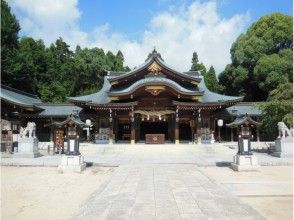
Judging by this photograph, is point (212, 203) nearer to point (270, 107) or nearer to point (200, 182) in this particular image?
point (200, 182)

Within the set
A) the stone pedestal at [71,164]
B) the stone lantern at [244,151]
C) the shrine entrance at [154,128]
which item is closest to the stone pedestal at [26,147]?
the stone pedestal at [71,164]

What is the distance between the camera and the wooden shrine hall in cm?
3019

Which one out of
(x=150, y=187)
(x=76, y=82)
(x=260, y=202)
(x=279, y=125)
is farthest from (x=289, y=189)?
(x=76, y=82)

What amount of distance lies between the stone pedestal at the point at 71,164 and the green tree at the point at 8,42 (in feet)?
107

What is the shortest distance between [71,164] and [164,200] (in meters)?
8.41

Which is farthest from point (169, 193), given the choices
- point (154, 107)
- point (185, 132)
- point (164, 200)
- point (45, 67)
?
point (45, 67)

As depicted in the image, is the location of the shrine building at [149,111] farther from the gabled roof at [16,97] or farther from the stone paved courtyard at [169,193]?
the stone paved courtyard at [169,193]

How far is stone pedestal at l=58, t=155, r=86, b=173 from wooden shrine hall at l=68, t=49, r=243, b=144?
1284 cm

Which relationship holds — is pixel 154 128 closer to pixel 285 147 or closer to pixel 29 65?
pixel 285 147

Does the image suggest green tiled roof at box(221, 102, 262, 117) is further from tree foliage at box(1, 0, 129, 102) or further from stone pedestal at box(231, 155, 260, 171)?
tree foliage at box(1, 0, 129, 102)

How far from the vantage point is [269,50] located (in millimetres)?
47281

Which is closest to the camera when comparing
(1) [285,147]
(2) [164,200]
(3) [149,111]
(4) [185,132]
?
(2) [164,200]

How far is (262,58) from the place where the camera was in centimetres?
4491

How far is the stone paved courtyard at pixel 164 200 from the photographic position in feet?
28.7
